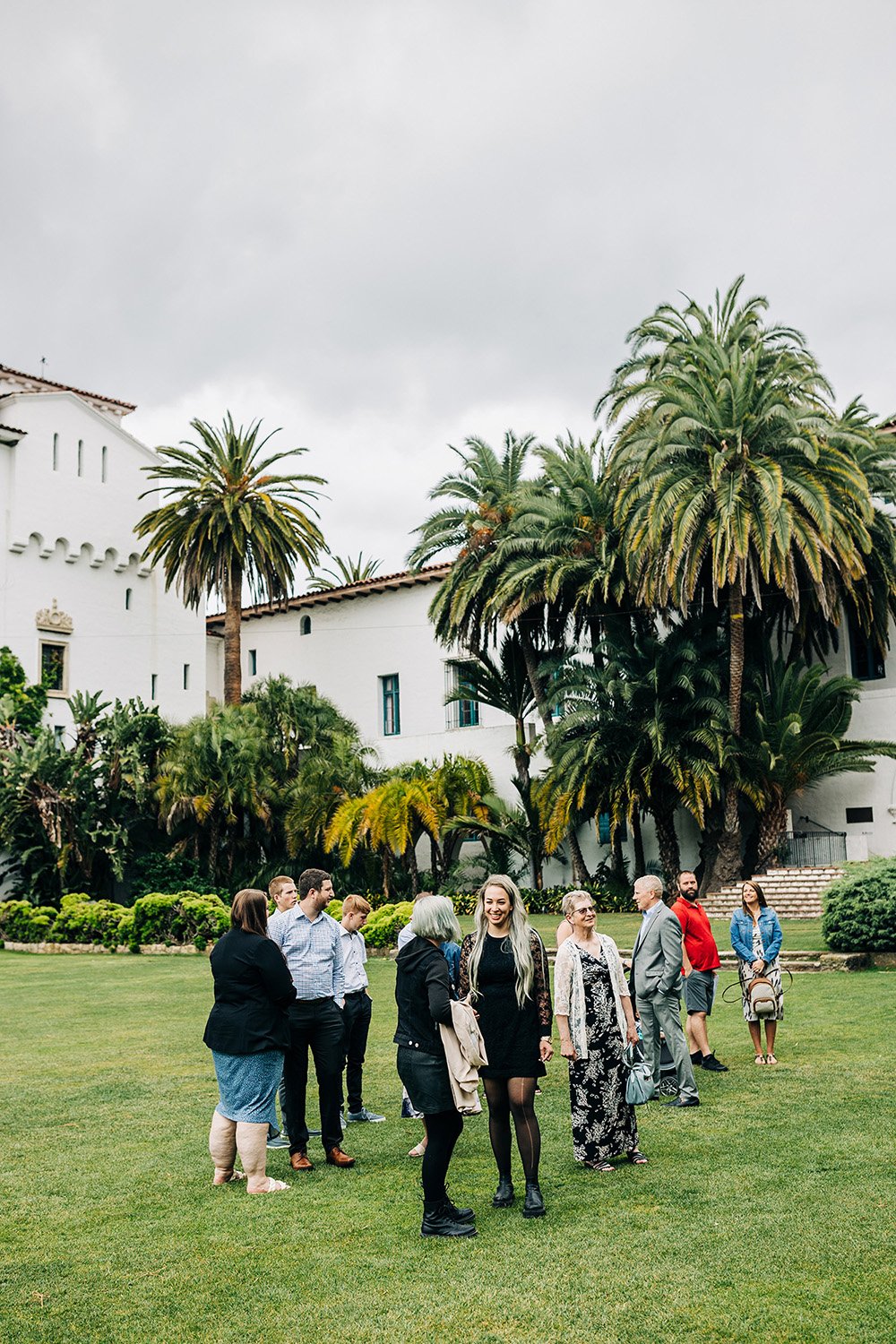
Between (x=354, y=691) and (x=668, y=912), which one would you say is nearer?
(x=668, y=912)

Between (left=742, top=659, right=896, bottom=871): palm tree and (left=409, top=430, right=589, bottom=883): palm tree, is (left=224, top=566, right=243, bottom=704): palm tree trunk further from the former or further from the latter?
(left=742, top=659, right=896, bottom=871): palm tree

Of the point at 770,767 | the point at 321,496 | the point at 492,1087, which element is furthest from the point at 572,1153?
the point at 321,496

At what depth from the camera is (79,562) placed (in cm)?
4078

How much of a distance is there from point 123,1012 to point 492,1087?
411 inches

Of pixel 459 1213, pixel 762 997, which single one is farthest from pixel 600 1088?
pixel 762 997

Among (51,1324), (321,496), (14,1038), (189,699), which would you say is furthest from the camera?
(189,699)

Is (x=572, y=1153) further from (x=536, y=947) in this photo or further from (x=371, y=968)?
(x=371, y=968)

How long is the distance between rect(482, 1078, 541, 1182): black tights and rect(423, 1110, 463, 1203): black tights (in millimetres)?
348

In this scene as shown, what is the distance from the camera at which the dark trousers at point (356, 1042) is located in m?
9.05

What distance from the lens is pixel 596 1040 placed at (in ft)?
24.5

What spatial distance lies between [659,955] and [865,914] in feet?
32.6

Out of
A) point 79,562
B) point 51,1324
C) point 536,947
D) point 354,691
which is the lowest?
point 51,1324

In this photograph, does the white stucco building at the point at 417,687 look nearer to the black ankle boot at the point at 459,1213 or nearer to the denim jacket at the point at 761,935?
the denim jacket at the point at 761,935

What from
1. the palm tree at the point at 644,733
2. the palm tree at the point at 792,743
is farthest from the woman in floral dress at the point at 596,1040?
the palm tree at the point at 792,743
